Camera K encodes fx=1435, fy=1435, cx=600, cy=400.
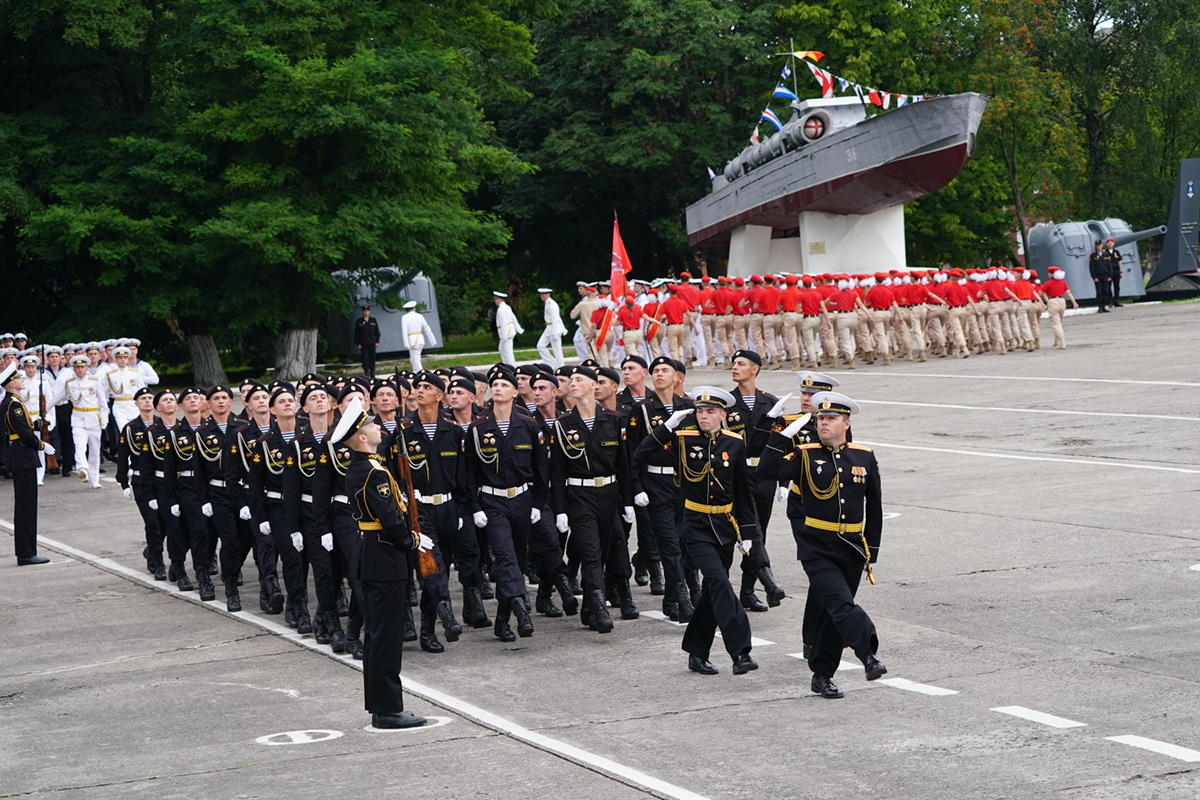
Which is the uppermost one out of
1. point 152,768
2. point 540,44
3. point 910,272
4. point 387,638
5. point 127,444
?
point 540,44

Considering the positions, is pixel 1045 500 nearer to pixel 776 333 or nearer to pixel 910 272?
pixel 776 333

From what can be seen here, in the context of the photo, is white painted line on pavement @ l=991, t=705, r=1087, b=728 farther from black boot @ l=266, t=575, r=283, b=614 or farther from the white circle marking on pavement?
black boot @ l=266, t=575, r=283, b=614

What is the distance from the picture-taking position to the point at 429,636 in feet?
33.0

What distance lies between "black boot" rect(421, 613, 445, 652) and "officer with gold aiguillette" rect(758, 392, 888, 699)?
2878mm

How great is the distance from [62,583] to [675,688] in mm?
7522

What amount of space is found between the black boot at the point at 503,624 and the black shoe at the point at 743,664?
79.5 inches

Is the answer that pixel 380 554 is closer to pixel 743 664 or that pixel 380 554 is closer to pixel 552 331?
pixel 743 664

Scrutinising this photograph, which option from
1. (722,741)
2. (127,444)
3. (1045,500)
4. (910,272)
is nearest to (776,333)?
(910,272)

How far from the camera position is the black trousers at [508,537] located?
10.2 meters

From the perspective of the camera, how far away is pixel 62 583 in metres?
13.6

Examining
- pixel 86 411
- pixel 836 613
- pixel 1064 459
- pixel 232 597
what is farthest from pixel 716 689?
pixel 86 411

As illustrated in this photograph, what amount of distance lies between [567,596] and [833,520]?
10.2 ft

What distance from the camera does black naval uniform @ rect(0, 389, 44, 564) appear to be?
14.8m

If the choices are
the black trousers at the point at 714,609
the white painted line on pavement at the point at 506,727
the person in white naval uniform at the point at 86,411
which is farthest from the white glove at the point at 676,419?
the person in white naval uniform at the point at 86,411
